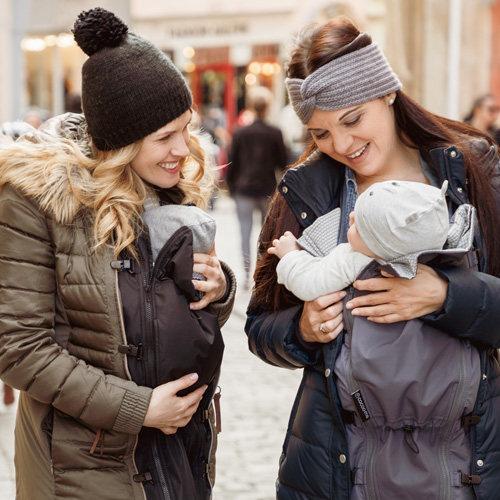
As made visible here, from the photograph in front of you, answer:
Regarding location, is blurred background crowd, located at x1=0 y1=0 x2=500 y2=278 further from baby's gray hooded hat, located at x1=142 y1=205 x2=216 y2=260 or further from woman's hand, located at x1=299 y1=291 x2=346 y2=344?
woman's hand, located at x1=299 y1=291 x2=346 y2=344

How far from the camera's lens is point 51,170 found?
2.54 metres

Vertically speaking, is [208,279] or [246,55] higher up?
[208,279]

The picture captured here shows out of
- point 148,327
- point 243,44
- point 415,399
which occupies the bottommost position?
point 243,44

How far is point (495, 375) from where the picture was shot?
8.11 ft

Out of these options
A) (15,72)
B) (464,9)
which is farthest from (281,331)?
(464,9)

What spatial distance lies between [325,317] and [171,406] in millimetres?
511

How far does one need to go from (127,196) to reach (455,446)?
118 centimetres

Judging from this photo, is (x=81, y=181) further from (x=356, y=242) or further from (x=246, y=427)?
(x=246, y=427)

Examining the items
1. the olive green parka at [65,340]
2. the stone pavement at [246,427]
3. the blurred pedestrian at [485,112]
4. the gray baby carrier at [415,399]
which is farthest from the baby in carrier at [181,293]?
the blurred pedestrian at [485,112]

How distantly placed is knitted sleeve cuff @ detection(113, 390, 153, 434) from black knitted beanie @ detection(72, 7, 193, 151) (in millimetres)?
758

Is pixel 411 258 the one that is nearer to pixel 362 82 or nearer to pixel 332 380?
pixel 332 380

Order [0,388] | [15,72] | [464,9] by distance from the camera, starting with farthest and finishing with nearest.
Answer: [464,9], [15,72], [0,388]

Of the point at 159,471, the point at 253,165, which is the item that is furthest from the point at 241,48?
the point at 159,471

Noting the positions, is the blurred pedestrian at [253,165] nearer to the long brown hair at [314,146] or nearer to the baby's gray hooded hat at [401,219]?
the long brown hair at [314,146]
